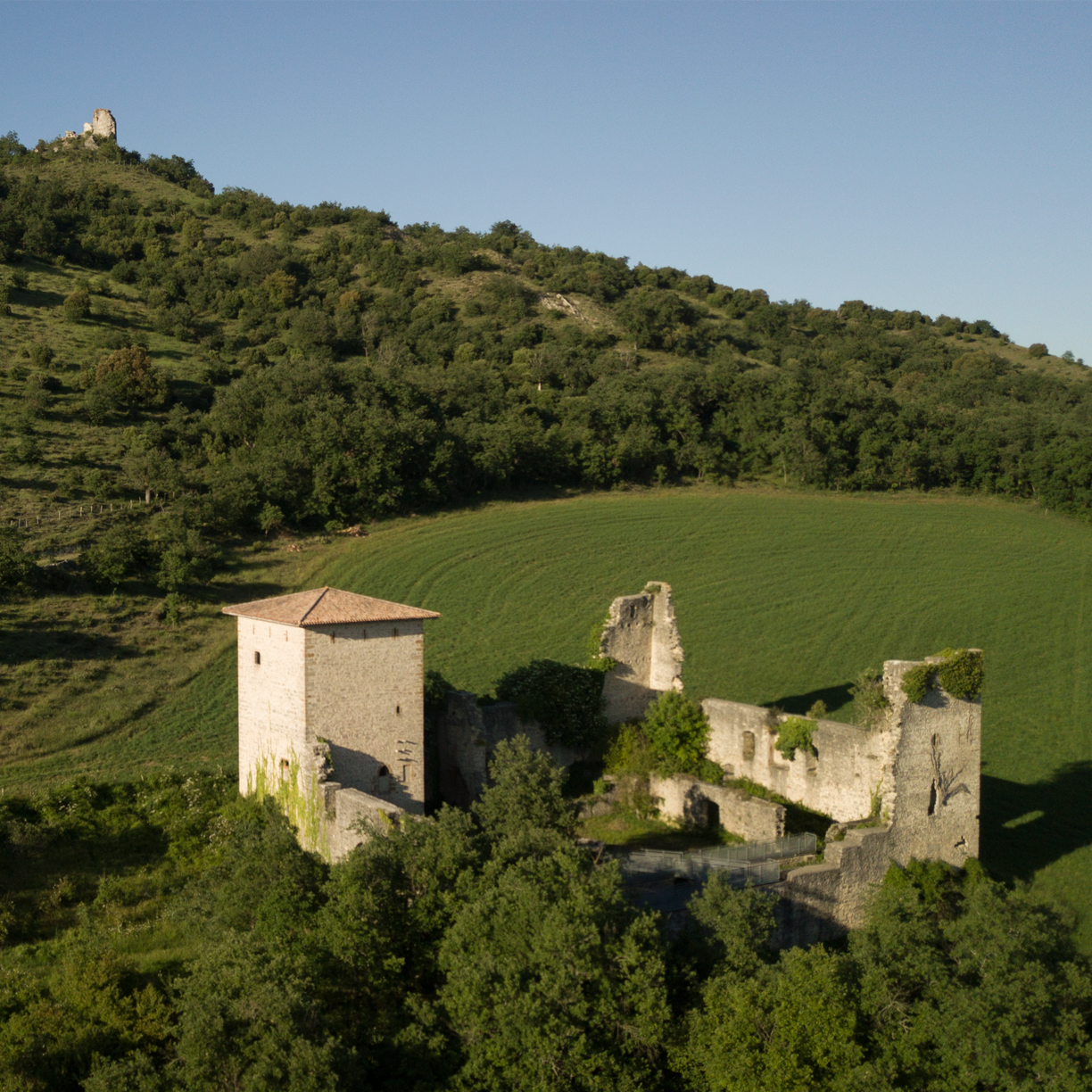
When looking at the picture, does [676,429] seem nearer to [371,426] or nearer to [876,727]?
[371,426]

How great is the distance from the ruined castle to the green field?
4.20 meters

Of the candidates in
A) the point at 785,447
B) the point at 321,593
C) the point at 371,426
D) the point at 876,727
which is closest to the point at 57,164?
the point at 371,426

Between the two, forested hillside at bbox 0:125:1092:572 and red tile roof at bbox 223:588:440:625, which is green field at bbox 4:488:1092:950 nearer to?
forested hillside at bbox 0:125:1092:572

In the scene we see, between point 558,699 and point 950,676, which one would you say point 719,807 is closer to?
point 558,699

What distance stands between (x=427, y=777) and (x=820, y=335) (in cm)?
8640

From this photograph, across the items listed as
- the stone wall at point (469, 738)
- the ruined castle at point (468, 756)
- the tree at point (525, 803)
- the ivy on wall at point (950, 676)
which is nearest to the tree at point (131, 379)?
the ruined castle at point (468, 756)

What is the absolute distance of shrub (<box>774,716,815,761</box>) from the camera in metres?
25.2

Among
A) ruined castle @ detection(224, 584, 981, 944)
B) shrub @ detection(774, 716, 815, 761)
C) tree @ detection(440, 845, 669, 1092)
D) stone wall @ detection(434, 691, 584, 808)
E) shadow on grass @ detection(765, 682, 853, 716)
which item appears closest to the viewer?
tree @ detection(440, 845, 669, 1092)

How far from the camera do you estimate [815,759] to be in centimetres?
2534

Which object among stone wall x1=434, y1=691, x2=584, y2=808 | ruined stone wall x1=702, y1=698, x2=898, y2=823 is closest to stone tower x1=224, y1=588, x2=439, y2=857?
stone wall x1=434, y1=691, x2=584, y2=808

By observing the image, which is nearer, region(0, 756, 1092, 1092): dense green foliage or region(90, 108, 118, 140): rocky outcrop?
region(0, 756, 1092, 1092): dense green foliage

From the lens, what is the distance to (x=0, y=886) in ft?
64.7

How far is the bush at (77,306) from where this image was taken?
204 ft

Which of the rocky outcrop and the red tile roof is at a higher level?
the rocky outcrop
